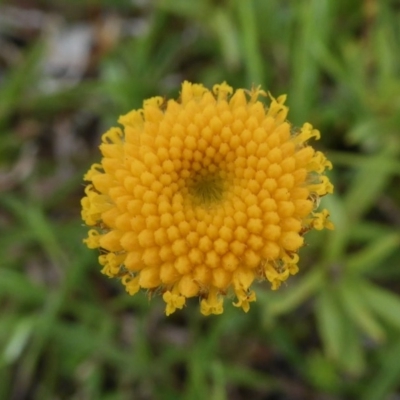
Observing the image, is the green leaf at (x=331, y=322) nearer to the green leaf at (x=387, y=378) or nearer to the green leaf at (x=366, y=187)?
the green leaf at (x=387, y=378)

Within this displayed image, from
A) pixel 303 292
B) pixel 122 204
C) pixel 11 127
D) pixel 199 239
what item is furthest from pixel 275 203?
pixel 11 127

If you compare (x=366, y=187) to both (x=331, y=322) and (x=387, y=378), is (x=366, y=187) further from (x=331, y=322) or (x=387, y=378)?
(x=387, y=378)

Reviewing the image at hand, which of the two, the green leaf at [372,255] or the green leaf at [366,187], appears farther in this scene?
the green leaf at [366,187]

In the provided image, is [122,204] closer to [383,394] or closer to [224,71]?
[383,394]

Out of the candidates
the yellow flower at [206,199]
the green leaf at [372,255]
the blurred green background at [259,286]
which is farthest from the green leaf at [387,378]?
the yellow flower at [206,199]

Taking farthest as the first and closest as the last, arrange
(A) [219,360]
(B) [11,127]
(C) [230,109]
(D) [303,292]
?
1. (B) [11,127]
2. (A) [219,360]
3. (D) [303,292]
4. (C) [230,109]

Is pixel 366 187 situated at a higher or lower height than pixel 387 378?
higher

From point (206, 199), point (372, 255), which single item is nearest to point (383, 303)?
point (372, 255)
